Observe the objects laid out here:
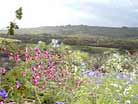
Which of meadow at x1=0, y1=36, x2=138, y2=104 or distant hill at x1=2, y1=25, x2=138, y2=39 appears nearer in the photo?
meadow at x1=0, y1=36, x2=138, y2=104

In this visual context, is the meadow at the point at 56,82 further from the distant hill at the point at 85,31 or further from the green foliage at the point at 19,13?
the distant hill at the point at 85,31

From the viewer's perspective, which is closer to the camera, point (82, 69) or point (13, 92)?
point (13, 92)

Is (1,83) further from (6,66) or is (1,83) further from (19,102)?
(6,66)

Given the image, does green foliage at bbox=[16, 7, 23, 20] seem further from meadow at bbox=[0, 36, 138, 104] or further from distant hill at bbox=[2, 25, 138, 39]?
distant hill at bbox=[2, 25, 138, 39]

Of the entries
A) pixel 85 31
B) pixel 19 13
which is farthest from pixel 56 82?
pixel 85 31

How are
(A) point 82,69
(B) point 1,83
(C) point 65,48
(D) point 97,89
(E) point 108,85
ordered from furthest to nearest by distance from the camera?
(C) point 65,48 → (A) point 82,69 → (B) point 1,83 → (E) point 108,85 → (D) point 97,89

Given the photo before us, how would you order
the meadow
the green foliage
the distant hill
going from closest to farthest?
the meadow, the green foliage, the distant hill

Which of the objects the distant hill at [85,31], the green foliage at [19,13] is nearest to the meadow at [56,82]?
the green foliage at [19,13]

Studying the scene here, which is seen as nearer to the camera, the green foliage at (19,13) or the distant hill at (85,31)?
the green foliage at (19,13)

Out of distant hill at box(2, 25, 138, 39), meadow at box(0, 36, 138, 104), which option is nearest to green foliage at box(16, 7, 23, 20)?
meadow at box(0, 36, 138, 104)

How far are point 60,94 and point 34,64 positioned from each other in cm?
199

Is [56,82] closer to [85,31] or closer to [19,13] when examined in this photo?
[19,13]

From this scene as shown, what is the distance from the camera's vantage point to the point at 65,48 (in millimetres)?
Result: 13703

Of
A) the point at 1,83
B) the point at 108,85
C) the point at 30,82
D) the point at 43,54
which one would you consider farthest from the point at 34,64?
the point at 108,85
